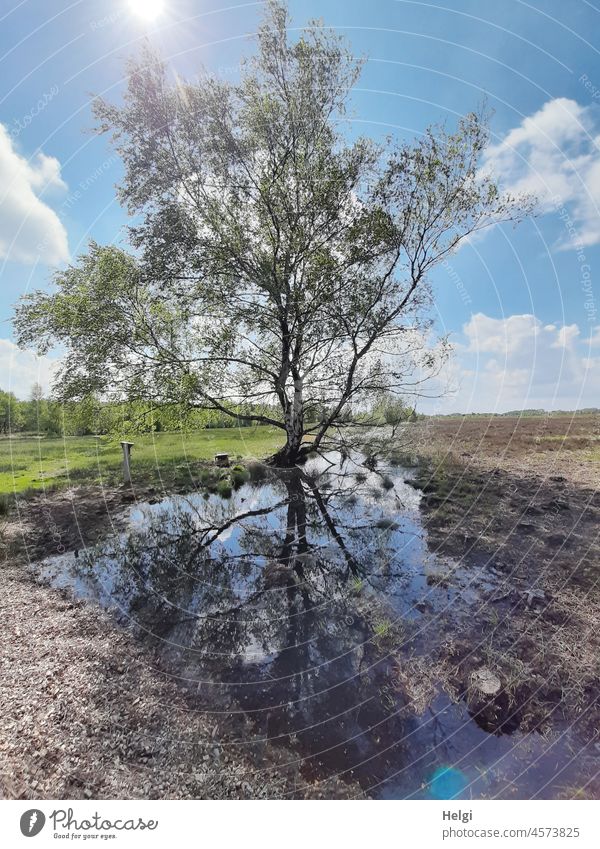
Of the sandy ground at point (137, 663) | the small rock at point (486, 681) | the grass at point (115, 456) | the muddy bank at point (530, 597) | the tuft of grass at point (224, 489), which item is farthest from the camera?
the grass at point (115, 456)

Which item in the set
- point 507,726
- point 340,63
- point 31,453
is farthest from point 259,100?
point 31,453

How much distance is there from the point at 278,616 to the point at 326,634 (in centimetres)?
130

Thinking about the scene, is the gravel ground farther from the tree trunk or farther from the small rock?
the tree trunk

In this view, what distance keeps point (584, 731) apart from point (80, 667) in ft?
25.2

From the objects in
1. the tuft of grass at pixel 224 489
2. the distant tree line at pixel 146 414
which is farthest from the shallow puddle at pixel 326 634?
the distant tree line at pixel 146 414

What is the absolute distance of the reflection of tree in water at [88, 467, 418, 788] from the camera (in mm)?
5359

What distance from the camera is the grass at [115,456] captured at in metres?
19.7

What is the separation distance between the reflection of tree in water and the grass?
252 inches

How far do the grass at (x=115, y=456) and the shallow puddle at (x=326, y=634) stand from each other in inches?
262

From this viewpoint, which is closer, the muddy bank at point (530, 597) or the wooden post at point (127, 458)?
the muddy bank at point (530, 597)

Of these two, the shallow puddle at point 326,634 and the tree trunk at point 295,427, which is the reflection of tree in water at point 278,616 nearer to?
the shallow puddle at point 326,634

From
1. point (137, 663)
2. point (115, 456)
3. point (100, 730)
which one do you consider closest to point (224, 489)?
point (115, 456)

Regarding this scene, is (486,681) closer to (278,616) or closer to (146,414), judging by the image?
(278,616)
